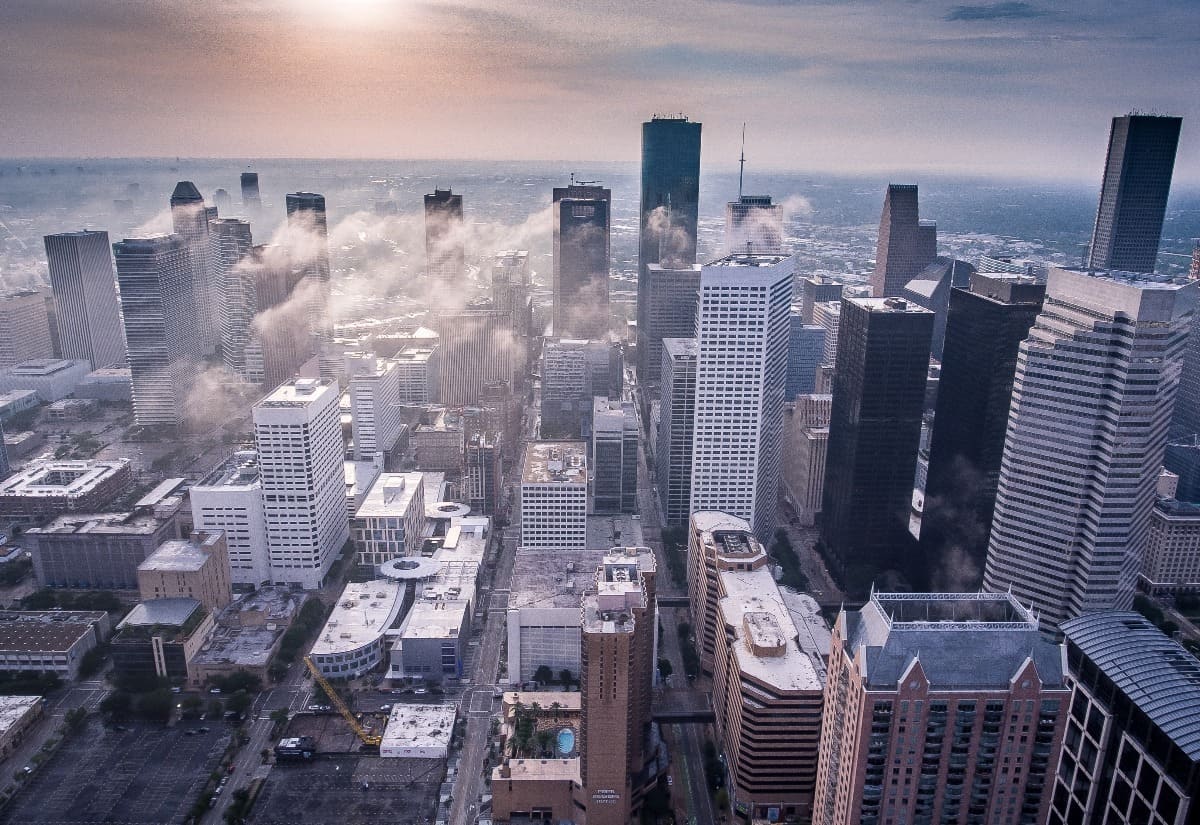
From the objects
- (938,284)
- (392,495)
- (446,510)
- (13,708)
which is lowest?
A: (13,708)

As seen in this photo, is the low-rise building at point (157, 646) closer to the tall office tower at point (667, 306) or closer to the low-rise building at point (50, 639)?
the low-rise building at point (50, 639)

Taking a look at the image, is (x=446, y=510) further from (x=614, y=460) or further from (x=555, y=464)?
(x=614, y=460)

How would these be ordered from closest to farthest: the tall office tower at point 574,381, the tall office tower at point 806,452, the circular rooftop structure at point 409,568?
the circular rooftop structure at point 409,568, the tall office tower at point 806,452, the tall office tower at point 574,381

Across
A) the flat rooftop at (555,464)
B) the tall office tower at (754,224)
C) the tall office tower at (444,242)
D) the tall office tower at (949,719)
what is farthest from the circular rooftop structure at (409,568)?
the tall office tower at (444,242)

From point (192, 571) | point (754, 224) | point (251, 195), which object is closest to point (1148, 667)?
point (192, 571)

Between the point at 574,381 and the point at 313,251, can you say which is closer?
the point at 574,381

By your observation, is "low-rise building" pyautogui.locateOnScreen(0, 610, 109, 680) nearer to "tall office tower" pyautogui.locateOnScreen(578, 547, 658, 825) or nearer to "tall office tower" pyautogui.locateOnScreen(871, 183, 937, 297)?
"tall office tower" pyautogui.locateOnScreen(578, 547, 658, 825)

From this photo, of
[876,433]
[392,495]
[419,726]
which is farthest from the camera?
[392,495]
